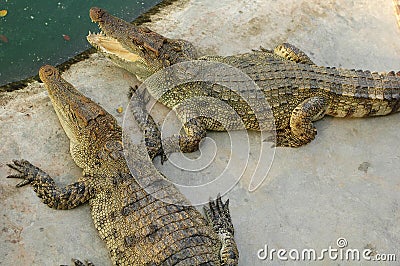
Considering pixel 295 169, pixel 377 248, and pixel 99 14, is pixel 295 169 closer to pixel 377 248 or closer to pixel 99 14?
pixel 377 248

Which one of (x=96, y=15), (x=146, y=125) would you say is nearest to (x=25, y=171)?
(x=146, y=125)

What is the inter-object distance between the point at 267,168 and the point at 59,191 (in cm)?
200

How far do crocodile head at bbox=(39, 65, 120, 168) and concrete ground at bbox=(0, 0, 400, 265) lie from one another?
0.71 feet

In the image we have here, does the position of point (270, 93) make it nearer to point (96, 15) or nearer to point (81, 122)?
point (81, 122)

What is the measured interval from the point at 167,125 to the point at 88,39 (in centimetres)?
141

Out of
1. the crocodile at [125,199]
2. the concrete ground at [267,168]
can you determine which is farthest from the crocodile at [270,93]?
the crocodile at [125,199]

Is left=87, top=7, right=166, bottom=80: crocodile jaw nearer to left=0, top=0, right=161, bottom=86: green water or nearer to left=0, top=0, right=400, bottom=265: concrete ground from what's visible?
left=0, top=0, right=400, bottom=265: concrete ground

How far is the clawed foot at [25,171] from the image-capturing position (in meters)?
4.31

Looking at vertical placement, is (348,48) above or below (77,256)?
above

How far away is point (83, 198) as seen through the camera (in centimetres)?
421

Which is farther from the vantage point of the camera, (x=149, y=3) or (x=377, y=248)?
(x=149, y=3)

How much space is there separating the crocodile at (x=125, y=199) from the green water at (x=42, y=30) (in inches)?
34.2

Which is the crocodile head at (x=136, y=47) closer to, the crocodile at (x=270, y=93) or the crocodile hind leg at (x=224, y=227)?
the crocodile at (x=270, y=93)

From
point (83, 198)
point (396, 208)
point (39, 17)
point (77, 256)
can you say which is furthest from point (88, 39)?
point (396, 208)
